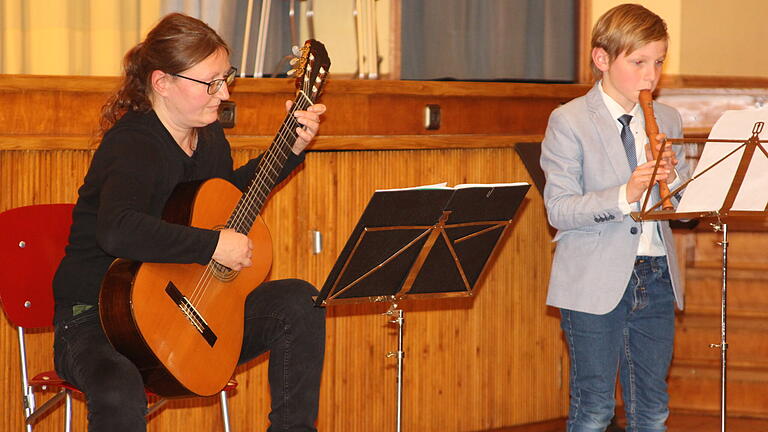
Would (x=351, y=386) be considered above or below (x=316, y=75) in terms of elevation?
below

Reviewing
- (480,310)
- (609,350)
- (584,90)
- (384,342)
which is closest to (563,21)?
(584,90)

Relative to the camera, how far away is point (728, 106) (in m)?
3.84

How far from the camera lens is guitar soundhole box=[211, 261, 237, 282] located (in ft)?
7.80

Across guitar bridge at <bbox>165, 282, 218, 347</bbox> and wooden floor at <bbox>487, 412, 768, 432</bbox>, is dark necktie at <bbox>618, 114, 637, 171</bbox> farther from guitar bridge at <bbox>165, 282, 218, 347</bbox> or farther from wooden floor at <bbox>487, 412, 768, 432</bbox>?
wooden floor at <bbox>487, 412, 768, 432</bbox>

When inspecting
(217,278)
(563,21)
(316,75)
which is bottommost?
(217,278)

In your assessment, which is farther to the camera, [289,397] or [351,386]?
[351,386]

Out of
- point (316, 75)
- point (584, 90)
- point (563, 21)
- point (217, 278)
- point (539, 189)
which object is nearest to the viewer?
point (217, 278)

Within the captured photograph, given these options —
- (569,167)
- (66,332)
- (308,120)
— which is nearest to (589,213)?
(569,167)

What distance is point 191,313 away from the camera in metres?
2.28

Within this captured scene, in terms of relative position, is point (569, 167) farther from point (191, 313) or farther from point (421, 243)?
point (191, 313)

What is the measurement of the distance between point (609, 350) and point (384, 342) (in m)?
0.98

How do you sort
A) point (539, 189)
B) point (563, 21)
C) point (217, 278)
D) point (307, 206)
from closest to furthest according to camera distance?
point (217, 278), point (307, 206), point (539, 189), point (563, 21)

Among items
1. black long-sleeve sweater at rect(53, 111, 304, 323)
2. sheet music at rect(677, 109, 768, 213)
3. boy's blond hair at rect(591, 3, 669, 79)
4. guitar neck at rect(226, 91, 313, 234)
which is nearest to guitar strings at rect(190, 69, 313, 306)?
guitar neck at rect(226, 91, 313, 234)

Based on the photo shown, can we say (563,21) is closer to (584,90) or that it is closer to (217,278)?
(584,90)
